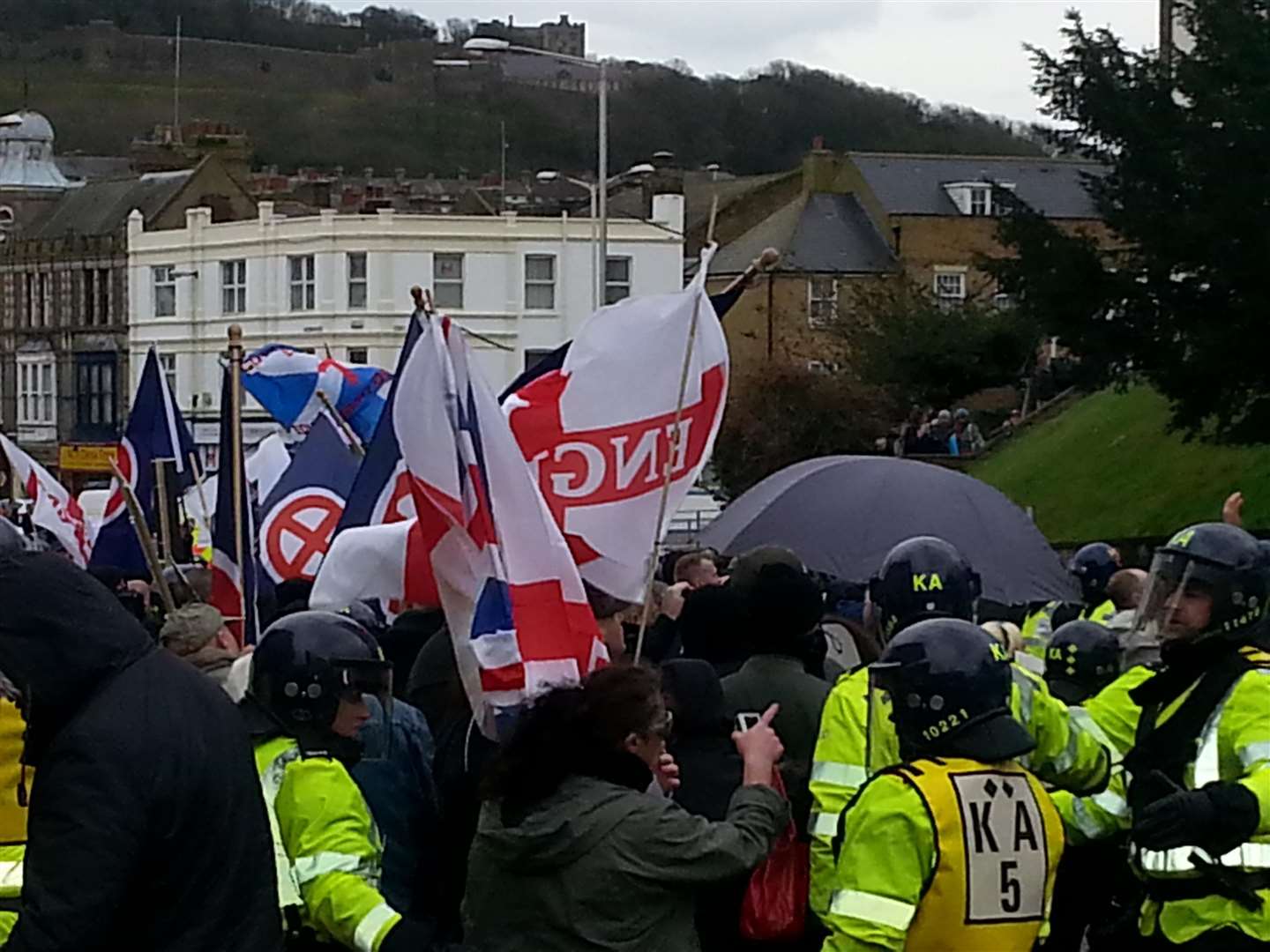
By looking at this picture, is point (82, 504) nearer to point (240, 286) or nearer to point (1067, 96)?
point (1067, 96)

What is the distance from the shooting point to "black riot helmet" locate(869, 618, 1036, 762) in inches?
216

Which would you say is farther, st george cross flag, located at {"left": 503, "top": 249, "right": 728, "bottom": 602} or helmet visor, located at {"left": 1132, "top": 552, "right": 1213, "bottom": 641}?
st george cross flag, located at {"left": 503, "top": 249, "right": 728, "bottom": 602}

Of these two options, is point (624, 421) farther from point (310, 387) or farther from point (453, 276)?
point (453, 276)

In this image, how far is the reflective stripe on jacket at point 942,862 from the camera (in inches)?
211

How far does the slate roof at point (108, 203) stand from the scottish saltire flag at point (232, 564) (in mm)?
54833

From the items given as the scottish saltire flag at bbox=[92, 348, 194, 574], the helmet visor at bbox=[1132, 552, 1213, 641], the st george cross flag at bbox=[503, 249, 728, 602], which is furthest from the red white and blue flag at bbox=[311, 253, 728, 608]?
the scottish saltire flag at bbox=[92, 348, 194, 574]

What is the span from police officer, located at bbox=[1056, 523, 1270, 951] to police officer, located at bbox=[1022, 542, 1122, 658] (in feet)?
9.67

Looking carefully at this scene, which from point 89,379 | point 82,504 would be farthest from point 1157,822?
point 89,379

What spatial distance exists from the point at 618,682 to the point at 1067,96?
23817mm

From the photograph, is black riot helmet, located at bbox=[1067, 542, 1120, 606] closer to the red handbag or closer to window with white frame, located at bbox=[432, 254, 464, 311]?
the red handbag

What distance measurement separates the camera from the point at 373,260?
54.3 m

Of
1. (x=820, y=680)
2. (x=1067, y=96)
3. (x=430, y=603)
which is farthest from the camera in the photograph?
(x=1067, y=96)

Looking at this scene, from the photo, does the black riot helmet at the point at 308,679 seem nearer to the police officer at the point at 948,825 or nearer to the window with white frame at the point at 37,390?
the police officer at the point at 948,825

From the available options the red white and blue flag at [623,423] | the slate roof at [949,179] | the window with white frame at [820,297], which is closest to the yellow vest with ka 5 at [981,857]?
the red white and blue flag at [623,423]
